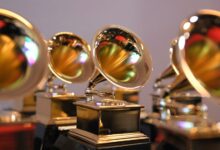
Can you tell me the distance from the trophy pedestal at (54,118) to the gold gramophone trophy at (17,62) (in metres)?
0.39

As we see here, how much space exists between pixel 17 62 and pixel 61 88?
2.15ft

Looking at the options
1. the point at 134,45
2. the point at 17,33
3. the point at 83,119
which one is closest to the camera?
the point at 17,33

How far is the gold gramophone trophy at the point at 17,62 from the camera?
39.7 inches

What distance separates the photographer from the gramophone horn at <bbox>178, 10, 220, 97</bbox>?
1.21 meters

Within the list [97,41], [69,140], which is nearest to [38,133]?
[69,140]

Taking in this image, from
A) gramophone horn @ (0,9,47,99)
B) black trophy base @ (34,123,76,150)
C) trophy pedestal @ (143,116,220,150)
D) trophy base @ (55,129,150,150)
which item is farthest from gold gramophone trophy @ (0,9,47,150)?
trophy pedestal @ (143,116,220,150)

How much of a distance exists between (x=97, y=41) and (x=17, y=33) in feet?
1.35

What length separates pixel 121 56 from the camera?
151 cm

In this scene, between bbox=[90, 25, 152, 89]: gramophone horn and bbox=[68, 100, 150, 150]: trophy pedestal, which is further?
bbox=[90, 25, 152, 89]: gramophone horn

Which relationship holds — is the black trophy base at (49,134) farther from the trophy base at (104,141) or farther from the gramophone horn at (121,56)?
the gramophone horn at (121,56)

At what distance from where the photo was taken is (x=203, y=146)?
117cm

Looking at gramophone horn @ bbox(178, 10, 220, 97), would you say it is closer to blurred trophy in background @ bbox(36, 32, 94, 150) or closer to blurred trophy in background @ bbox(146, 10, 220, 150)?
blurred trophy in background @ bbox(146, 10, 220, 150)

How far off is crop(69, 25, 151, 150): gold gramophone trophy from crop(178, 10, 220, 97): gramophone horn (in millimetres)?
228

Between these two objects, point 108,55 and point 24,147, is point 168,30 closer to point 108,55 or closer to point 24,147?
point 108,55
